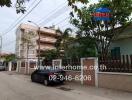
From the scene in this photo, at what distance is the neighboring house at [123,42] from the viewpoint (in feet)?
57.8

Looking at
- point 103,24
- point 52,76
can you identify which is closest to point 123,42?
point 103,24

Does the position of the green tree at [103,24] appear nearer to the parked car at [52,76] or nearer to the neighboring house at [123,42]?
the neighboring house at [123,42]

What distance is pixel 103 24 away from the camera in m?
18.6

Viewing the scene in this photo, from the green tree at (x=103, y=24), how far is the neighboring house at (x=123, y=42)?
1.65 feet

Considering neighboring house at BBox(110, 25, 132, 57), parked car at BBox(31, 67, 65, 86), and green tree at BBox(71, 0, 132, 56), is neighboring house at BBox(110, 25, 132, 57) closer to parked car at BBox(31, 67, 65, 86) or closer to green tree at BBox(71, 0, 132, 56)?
green tree at BBox(71, 0, 132, 56)

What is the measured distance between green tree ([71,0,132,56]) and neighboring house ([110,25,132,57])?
1.65 feet

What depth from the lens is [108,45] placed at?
19.0m

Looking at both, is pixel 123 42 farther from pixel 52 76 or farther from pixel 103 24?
pixel 52 76

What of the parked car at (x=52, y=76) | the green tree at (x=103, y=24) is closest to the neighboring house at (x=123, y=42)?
the green tree at (x=103, y=24)

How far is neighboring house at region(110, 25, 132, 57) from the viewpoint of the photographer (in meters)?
17.6

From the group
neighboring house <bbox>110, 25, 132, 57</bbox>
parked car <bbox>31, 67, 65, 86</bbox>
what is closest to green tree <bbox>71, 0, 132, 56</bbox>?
neighboring house <bbox>110, 25, 132, 57</bbox>

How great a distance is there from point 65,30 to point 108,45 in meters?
11.0

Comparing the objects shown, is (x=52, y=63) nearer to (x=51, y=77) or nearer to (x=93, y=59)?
(x=51, y=77)

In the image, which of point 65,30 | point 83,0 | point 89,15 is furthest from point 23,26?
point 83,0
